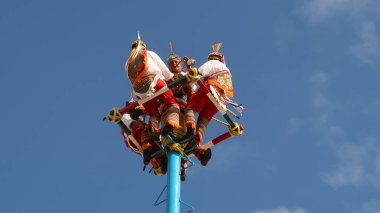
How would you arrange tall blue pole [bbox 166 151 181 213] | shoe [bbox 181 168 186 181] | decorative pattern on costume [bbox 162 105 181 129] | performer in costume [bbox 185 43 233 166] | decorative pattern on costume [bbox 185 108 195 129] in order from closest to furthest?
tall blue pole [bbox 166 151 181 213] → decorative pattern on costume [bbox 162 105 181 129] → decorative pattern on costume [bbox 185 108 195 129] → performer in costume [bbox 185 43 233 166] → shoe [bbox 181 168 186 181]

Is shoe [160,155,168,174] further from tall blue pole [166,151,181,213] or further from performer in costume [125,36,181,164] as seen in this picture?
tall blue pole [166,151,181,213]

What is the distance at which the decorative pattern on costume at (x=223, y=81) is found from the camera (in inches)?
760

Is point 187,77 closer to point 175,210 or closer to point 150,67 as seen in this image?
point 150,67

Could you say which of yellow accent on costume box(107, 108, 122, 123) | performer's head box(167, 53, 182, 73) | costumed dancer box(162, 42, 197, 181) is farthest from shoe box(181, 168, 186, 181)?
performer's head box(167, 53, 182, 73)

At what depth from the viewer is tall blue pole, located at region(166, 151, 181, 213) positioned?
17328mm

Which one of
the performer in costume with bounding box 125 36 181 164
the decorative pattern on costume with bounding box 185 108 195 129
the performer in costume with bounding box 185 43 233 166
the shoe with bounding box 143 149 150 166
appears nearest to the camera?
the decorative pattern on costume with bounding box 185 108 195 129

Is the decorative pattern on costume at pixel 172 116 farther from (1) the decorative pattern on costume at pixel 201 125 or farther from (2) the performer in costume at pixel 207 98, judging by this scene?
(1) the decorative pattern on costume at pixel 201 125

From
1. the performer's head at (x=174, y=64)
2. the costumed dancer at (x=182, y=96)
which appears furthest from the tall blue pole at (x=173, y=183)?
the performer's head at (x=174, y=64)

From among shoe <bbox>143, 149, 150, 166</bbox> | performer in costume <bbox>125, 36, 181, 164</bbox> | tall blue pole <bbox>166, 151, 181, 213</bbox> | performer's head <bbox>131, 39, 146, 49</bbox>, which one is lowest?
tall blue pole <bbox>166, 151, 181, 213</bbox>

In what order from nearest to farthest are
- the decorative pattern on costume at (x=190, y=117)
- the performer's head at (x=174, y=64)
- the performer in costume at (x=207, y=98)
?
the decorative pattern on costume at (x=190, y=117), the performer in costume at (x=207, y=98), the performer's head at (x=174, y=64)

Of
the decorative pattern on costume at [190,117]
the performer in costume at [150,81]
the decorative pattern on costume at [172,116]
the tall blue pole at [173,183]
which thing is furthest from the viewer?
the performer in costume at [150,81]

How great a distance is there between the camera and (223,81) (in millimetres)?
19422

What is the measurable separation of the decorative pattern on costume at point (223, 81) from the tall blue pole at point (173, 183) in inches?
80.0

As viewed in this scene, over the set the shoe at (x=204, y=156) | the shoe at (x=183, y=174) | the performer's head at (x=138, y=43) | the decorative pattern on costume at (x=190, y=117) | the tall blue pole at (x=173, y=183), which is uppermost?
the performer's head at (x=138, y=43)
